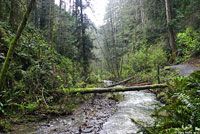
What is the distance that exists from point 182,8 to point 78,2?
38.9ft

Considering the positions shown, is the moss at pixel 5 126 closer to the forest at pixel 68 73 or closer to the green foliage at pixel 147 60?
the forest at pixel 68 73

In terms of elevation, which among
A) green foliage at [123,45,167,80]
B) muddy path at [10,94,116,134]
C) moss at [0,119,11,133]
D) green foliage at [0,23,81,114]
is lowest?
muddy path at [10,94,116,134]

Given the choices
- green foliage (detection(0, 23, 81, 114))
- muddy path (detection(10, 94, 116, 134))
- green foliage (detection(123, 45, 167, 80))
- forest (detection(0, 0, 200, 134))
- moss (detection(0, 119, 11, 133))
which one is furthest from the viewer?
green foliage (detection(123, 45, 167, 80))

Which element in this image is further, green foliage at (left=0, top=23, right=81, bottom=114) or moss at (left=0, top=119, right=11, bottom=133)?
green foliage at (left=0, top=23, right=81, bottom=114)

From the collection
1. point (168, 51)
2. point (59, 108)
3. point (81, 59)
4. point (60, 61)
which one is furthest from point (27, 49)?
point (168, 51)

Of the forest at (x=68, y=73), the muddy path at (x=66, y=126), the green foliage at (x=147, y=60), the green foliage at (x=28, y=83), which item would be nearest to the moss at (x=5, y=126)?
the forest at (x=68, y=73)

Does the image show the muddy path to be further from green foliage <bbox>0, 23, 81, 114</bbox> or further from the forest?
green foliage <bbox>0, 23, 81, 114</bbox>

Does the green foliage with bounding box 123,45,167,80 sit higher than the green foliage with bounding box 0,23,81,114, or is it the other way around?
the green foliage with bounding box 123,45,167,80

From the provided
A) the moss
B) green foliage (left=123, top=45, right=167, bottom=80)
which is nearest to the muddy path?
the moss

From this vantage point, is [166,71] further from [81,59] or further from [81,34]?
[81,34]

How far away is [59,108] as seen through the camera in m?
4.48

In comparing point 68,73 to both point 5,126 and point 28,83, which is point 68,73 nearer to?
point 28,83

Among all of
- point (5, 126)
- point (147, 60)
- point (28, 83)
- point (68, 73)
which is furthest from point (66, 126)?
point (147, 60)

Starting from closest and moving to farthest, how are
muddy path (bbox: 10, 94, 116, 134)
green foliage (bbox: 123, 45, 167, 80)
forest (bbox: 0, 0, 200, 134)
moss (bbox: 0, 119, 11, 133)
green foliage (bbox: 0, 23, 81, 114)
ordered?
forest (bbox: 0, 0, 200, 134) < moss (bbox: 0, 119, 11, 133) < muddy path (bbox: 10, 94, 116, 134) < green foliage (bbox: 0, 23, 81, 114) < green foliage (bbox: 123, 45, 167, 80)
